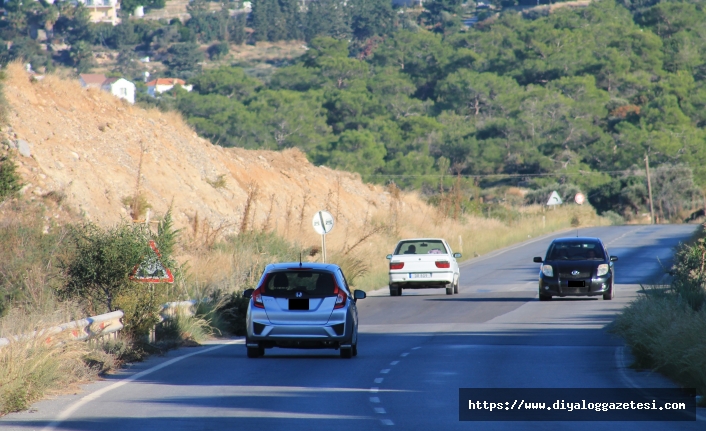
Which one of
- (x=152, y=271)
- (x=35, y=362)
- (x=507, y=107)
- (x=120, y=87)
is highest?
(x=120, y=87)

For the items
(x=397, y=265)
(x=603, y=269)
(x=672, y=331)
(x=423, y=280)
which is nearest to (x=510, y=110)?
(x=397, y=265)

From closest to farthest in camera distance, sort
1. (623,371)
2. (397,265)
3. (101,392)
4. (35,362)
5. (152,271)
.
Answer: (35,362)
(101,392)
(623,371)
(152,271)
(397,265)

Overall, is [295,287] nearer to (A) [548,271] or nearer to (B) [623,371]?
(B) [623,371]

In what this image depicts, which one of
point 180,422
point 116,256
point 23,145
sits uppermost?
point 23,145

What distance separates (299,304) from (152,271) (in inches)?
106

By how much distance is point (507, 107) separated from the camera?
10462 cm

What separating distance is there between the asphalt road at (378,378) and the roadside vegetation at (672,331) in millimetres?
305

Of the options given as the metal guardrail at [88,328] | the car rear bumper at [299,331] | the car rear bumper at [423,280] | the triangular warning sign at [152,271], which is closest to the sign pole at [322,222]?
the car rear bumper at [423,280]

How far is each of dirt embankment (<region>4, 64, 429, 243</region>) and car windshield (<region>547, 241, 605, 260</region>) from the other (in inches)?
356

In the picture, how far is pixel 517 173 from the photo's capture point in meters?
96.2

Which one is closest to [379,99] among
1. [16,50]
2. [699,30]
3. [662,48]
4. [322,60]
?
[322,60]

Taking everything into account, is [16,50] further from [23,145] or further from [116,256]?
[116,256]

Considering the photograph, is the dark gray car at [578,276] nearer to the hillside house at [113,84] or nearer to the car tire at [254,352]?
the car tire at [254,352]

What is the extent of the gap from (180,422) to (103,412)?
1052 millimetres
